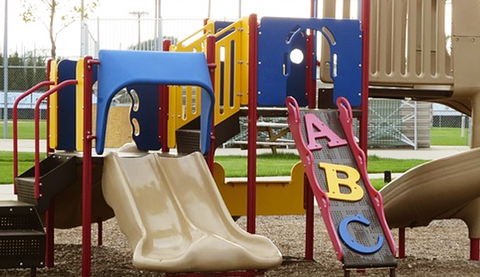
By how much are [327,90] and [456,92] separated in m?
1.13

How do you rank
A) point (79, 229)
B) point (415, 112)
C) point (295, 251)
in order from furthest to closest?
1. point (415, 112)
2. point (79, 229)
3. point (295, 251)

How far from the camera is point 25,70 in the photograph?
82.9 feet

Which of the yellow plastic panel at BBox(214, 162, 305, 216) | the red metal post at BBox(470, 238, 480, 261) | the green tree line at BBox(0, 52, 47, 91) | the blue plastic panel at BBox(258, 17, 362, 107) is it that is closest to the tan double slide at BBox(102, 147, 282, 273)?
the blue plastic panel at BBox(258, 17, 362, 107)

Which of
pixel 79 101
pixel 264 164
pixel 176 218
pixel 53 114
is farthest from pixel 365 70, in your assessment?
pixel 264 164

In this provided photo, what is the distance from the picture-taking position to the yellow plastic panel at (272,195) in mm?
8273

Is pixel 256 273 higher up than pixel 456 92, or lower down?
lower down

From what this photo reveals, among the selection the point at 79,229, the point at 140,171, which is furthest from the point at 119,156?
the point at 79,229

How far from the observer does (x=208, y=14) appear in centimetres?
2314

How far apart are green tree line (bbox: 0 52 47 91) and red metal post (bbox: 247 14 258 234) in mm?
16035

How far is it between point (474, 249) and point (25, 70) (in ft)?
62.0

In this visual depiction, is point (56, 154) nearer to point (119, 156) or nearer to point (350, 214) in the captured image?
point (119, 156)

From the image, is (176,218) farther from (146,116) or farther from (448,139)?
(448,139)

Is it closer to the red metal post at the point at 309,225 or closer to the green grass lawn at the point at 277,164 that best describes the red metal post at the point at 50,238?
the red metal post at the point at 309,225

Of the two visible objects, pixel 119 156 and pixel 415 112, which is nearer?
pixel 119 156
